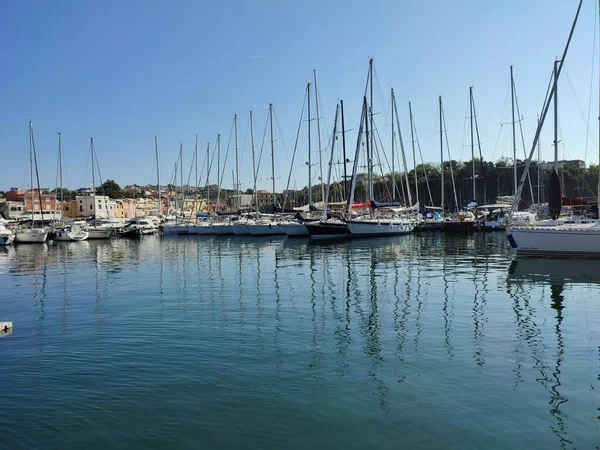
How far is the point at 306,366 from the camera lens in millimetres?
10062

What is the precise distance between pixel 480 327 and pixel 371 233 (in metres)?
37.8

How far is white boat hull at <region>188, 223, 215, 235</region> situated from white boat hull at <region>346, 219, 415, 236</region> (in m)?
27.2

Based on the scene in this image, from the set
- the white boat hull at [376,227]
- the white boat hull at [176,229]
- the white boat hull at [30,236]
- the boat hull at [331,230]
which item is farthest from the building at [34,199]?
the white boat hull at [376,227]

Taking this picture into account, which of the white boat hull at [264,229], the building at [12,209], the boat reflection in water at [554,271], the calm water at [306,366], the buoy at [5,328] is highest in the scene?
the building at [12,209]

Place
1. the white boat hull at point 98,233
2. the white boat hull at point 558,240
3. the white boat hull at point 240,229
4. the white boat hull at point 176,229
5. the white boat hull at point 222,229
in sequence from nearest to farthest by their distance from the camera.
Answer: the white boat hull at point 558,240
the white boat hull at point 240,229
the white boat hull at point 98,233
the white boat hull at point 222,229
the white boat hull at point 176,229

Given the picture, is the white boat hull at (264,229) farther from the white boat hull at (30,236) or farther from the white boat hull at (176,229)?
the white boat hull at (30,236)

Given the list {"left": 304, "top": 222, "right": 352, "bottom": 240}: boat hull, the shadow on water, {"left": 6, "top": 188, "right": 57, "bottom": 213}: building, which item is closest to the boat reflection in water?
the shadow on water

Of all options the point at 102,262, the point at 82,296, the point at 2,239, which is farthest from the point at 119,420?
the point at 2,239

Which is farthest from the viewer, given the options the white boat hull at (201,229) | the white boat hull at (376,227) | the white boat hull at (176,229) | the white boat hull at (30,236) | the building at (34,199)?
the building at (34,199)

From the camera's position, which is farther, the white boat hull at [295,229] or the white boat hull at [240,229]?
the white boat hull at [240,229]

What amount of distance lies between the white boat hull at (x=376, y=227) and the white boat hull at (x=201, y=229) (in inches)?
1071

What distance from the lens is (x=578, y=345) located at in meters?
11.4

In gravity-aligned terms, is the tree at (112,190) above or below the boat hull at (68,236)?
above

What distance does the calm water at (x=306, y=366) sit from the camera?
7.21 m
